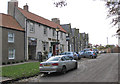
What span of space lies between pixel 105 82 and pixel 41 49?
19.4m

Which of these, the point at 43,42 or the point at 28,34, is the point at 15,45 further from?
the point at 43,42

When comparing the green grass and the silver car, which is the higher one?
the silver car

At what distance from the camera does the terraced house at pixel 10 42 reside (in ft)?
59.9

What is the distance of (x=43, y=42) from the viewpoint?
89.0 feet

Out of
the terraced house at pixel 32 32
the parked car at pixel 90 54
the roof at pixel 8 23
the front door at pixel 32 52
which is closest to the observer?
the roof at pixel 8 23

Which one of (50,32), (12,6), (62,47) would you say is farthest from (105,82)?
(62,47)

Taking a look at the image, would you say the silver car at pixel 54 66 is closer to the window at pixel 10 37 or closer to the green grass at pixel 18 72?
the green grass at pixel 18 72

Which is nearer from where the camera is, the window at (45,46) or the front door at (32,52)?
the front door at (32,52)

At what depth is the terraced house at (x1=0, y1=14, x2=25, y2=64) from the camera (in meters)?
18.3

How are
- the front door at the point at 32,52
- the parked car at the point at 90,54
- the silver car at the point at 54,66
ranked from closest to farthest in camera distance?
the silver car at the point at 54,66 < the front door at the point at 32,52 < the parked car at the point at 90,54

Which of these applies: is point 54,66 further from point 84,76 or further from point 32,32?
point 32,32

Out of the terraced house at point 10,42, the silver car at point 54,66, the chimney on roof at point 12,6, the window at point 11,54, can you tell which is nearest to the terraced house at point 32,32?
the chimney on roof at point 12,6

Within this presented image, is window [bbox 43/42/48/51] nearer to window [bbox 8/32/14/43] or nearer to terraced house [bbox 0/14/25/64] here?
terraced house [bbox 0/14/25/64]

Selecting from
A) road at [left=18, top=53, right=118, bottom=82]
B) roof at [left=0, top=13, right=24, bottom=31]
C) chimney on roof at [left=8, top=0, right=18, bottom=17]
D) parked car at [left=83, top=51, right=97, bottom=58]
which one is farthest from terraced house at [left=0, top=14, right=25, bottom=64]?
parked car at [left=83, top=51, right=97, bottom=58]
